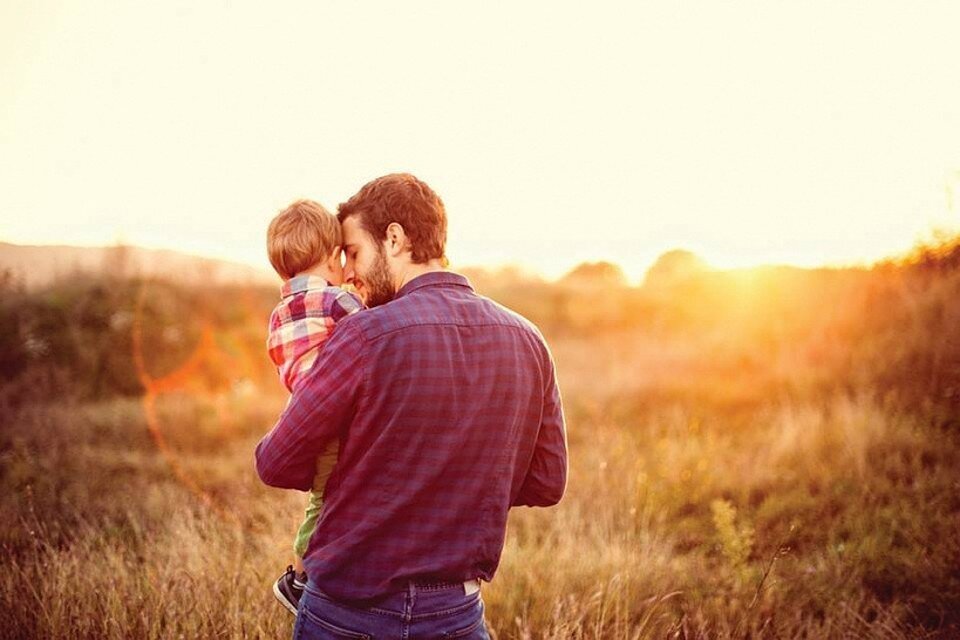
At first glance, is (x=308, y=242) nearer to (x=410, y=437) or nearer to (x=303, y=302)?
(x=303, y=302)

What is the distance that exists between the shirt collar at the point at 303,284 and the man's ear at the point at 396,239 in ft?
1.44

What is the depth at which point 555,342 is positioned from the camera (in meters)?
18.7

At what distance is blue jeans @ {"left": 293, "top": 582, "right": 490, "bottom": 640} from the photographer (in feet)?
6.33

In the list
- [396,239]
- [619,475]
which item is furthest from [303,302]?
[619,475]

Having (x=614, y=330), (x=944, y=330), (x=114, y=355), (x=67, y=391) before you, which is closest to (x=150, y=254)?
(x=114, y=355)

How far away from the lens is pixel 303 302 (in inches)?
93.8

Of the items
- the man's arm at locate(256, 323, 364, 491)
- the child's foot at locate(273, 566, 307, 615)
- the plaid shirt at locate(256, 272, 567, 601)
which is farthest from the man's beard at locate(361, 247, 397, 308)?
the child's foot at locate(273, 566, 307, 615)

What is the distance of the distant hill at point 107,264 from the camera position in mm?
13156

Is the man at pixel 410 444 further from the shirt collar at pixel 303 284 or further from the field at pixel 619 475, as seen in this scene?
the field at pixel 619 475

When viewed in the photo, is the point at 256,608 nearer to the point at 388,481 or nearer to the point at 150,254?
the point at 388,481

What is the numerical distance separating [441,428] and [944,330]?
9.32 m

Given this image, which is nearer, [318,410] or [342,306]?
[318,410]

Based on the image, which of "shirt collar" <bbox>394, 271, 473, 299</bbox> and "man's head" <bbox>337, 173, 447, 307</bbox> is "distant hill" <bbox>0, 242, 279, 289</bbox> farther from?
"shirt collar" <bbox>394, 271, 473, 299</bbox>

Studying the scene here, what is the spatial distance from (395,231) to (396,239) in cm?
3
